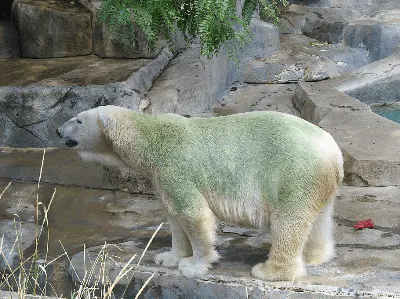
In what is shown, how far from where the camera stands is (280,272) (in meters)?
3.96

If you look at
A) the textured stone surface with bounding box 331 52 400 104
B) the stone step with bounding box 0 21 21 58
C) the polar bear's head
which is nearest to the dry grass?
the polar bear's head

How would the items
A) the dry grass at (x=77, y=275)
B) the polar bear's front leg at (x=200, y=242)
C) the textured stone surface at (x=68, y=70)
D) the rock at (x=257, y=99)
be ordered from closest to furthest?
1. the dry grass at (x=77, y=275)
2. the polar bear's front leg at (x=200, y=242)
3. the textured stone surface at (x=68, y=70)
4. the rock at (x=257, y=99)

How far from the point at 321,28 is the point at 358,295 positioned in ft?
28.0

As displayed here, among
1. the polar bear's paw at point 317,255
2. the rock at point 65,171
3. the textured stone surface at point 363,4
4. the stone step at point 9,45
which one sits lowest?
the rock at point 65,171

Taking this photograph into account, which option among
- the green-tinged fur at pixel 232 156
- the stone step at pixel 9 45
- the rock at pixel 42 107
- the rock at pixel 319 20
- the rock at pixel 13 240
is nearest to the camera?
the green-tinged fur at pixel 232 156

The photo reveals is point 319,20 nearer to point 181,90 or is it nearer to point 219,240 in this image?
point 181,90

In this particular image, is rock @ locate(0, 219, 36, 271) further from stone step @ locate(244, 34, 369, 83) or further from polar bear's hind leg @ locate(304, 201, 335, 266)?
stone step @ locate(244, 34, 369, 83)

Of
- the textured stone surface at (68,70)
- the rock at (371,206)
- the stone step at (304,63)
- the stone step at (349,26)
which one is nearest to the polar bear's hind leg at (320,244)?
the rock at (371,206)

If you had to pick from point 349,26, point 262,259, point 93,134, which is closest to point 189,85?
point 93,134

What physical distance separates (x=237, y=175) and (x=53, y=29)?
4243mm

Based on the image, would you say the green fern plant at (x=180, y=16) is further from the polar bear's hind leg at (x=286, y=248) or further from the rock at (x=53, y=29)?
the polar bear's hind leg at (x=286, y=248)

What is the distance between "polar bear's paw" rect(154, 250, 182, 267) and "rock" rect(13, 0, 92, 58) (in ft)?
12.7

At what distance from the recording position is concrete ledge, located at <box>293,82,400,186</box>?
5.65 m

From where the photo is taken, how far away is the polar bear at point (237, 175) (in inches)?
153
